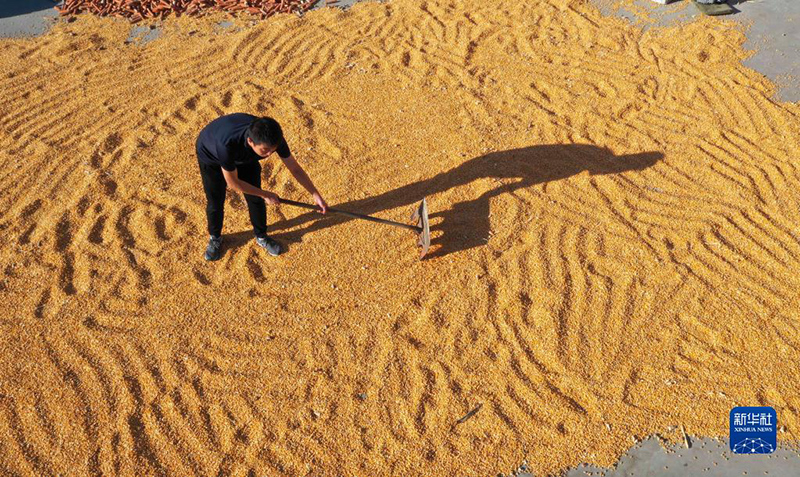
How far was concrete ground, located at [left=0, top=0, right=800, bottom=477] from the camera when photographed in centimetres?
427

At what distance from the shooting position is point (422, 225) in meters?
5.58

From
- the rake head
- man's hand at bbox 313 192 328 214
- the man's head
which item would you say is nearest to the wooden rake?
the rake head

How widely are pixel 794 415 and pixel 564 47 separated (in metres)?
5.22

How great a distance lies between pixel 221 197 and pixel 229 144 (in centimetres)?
81

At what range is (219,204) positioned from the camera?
17.9 ft

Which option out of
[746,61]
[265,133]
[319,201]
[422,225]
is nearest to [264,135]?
[265,133]

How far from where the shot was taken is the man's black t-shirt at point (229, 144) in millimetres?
4734

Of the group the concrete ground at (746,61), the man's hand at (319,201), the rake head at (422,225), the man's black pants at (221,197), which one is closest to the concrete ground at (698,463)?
the concrete ground at (746,61)

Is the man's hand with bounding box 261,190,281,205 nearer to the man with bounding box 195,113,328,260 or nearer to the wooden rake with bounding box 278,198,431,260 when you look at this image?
the man with bounding box 195,113,328,260

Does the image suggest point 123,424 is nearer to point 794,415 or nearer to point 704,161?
point 794,415

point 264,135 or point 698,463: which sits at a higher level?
point 264,135

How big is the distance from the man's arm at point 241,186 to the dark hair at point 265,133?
1.65 feet

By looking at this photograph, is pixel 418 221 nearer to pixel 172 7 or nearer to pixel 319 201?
pixel 319 201

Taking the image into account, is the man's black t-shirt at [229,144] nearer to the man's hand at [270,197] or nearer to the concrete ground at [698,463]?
the man's hand at [270,197]
